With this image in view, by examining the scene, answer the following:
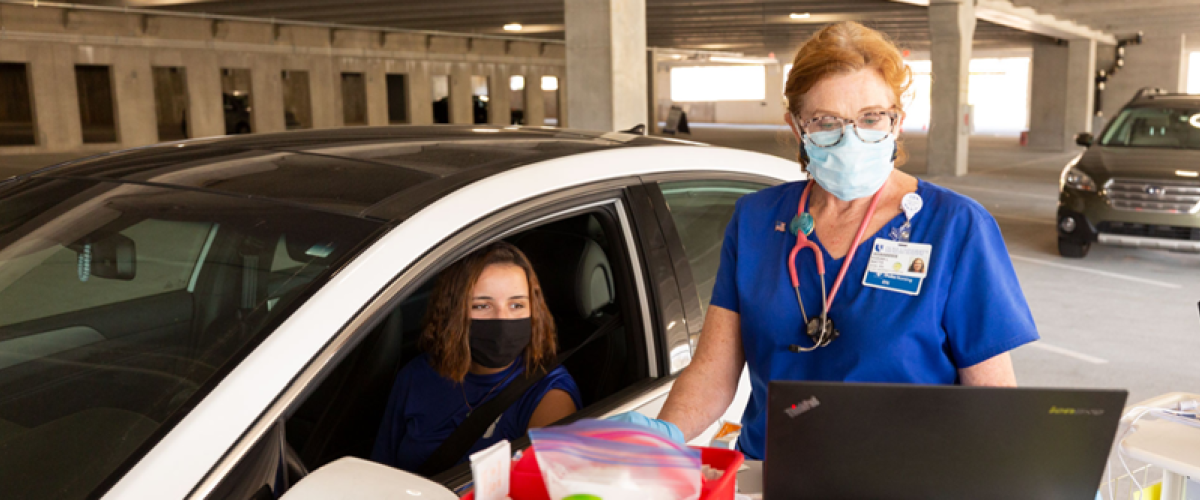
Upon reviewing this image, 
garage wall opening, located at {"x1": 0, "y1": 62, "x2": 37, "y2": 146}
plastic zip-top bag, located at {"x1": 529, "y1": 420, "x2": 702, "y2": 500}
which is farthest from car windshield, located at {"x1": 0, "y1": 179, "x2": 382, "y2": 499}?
garage wall opening, located at {"x1": 0, "y1": 62, "x2": 37, "y2": 146}

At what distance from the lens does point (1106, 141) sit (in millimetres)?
10203

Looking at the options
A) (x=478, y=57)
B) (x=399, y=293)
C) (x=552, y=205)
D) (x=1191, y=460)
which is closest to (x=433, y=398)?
(x=552, y=205)

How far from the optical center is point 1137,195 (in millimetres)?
8570

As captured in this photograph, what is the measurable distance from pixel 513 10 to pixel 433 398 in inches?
791

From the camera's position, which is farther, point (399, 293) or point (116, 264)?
point (116, 264)

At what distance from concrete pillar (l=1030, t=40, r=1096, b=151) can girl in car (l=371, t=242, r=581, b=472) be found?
30.2m

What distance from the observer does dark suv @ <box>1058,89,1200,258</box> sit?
8391mm

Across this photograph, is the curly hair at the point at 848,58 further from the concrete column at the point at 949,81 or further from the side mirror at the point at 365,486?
the concrete column at the point at 949,81

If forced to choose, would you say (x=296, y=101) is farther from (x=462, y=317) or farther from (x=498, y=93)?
(x=462, y=317)

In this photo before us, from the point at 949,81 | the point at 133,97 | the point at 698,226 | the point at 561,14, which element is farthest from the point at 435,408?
the point at 133,97

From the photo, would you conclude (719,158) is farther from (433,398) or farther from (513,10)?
(513,10)

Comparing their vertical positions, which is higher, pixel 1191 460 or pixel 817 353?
pixel 817 353

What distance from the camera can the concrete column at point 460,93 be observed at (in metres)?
32.2

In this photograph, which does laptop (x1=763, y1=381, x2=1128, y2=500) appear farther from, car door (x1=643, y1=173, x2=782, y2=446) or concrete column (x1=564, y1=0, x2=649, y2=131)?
concrete column (x1=564, y1=0, x2=649, y2=131)
